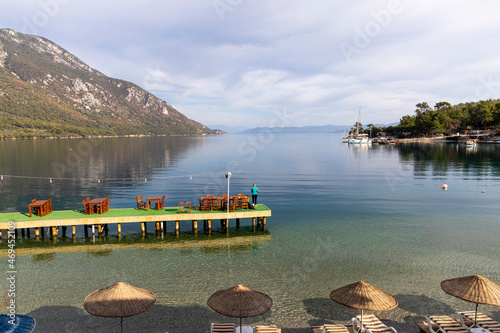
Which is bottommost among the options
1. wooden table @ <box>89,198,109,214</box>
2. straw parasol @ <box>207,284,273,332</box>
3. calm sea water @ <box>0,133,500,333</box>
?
calm sea water @ <box>0,133,500,333</box>

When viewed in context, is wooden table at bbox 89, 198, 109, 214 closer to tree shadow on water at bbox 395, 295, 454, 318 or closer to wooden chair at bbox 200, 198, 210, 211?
wooden chair at bbox 200, 198, 210, 211

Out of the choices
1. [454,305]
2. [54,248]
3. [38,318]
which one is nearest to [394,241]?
[454,305]

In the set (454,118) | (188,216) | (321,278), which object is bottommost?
(321,278)

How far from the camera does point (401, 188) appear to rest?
154 ft

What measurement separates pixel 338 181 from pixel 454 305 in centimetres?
4200

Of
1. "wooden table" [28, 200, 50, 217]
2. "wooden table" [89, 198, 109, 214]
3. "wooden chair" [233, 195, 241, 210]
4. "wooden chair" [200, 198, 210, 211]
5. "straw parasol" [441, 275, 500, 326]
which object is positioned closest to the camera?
"straw parasol" [441, 275, 500, 326]

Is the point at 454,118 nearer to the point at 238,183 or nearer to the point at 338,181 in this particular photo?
the point at 338,181

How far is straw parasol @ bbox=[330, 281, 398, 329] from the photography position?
31.6 feet

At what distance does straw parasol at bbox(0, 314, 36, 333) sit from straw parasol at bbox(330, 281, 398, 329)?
1007cm

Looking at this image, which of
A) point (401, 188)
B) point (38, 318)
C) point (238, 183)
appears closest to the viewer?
point (38, 318)

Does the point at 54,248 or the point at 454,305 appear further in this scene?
the point at 54,248

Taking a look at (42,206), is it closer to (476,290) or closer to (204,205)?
(204,205)

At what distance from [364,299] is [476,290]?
406 cm

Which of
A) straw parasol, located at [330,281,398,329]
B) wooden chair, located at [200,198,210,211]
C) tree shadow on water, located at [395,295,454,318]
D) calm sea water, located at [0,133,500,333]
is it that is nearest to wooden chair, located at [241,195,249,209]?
calm sea water, located at [0,133,500,333]
